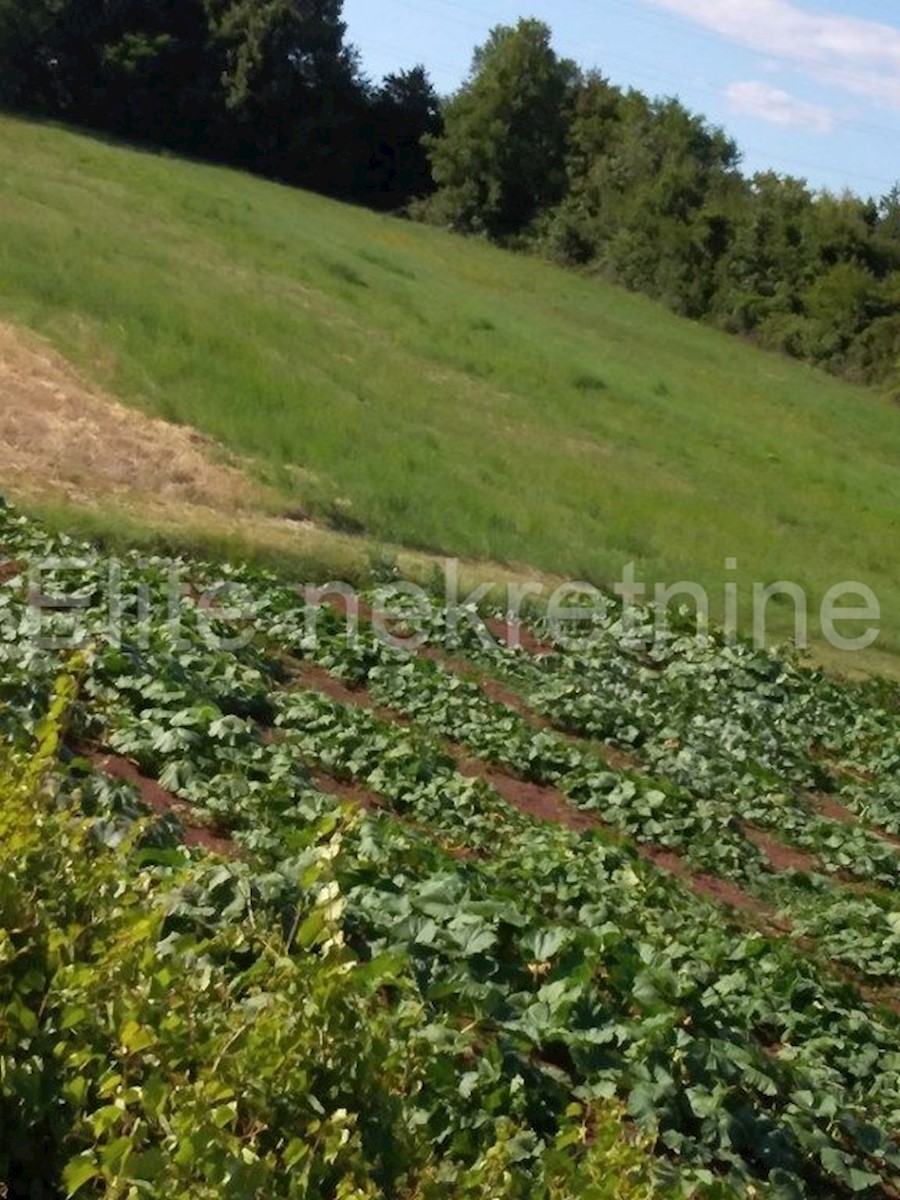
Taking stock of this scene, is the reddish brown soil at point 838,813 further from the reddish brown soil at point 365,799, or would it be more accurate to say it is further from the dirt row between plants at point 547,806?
the reddish brown soil at point 365,799

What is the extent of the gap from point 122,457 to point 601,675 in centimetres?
527

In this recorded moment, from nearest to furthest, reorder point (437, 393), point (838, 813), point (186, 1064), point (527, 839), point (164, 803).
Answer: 1. point (186, 1064)
2. point (164, 803)
3. point (527, 839)
4. point (838, 813)
5. point (437, 393)

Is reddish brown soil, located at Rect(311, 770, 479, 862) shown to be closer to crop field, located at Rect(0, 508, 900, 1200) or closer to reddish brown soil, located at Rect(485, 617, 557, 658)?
crop field, located at Rect(0, 508, 900, 1200)

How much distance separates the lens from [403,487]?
1852 cm

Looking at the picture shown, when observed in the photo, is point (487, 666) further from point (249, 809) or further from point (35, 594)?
point (249, 809)

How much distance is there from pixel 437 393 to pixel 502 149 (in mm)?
32444

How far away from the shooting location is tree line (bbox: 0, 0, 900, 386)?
4653 cm

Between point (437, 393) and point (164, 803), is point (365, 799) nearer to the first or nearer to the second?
point (164, 803)

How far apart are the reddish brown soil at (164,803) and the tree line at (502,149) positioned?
119 feet

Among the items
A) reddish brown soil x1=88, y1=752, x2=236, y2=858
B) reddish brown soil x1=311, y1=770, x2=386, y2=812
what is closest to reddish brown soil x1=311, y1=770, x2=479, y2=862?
reddish brown soil x1=311, y1=770, x2=386, y2=812

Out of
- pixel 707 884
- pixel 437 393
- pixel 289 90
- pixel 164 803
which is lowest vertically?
pixel 437 393

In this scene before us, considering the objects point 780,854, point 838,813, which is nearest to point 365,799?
point 780,854

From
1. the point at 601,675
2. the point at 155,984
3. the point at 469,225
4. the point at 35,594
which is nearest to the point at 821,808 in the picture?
the point at 601,675

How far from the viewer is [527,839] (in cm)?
918
